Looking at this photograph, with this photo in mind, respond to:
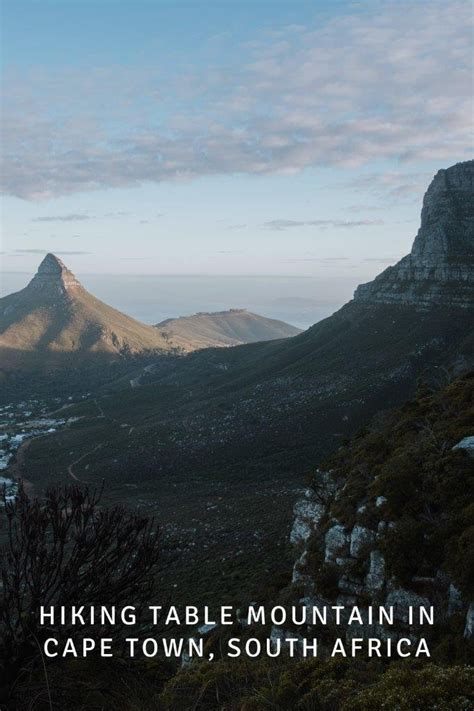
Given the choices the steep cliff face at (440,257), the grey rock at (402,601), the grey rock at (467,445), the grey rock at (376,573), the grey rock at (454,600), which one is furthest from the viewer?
the steep cliff face at (440,257)

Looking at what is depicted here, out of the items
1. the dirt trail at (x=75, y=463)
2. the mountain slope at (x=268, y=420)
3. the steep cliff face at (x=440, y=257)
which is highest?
the steep cliff face at (x=440, y=257)

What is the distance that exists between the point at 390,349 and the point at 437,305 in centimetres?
1425

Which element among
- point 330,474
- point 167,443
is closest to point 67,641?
point 330,474

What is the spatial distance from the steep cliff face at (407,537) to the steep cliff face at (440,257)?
217 feet

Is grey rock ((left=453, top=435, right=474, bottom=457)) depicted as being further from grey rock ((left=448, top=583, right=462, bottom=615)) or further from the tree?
the tree

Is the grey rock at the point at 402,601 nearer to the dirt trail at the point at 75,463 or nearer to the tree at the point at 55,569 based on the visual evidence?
the tree at the point at 55,569

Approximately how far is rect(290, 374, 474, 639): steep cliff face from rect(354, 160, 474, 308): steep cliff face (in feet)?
217

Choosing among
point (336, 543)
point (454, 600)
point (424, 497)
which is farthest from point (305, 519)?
point (454, 600)

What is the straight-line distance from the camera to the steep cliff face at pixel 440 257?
81688mm

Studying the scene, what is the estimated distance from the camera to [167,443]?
68.9 m

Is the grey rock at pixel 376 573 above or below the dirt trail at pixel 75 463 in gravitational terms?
above

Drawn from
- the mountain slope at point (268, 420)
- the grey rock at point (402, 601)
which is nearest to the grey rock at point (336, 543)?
the grey rock at point (402, 601)

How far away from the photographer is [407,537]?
47.2ft

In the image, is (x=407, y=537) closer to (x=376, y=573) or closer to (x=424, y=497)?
(x=376, y=573)
